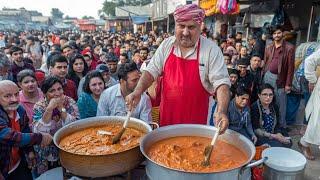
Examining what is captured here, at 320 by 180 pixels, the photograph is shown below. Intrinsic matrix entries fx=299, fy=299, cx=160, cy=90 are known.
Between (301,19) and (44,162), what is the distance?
684 centimetres

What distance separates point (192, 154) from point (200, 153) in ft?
0.15

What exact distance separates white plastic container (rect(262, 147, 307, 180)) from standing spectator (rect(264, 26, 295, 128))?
2.69 metres

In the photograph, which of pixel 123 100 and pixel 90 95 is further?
pixel 90 95

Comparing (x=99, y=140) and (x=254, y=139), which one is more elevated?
(x=99, y=140)

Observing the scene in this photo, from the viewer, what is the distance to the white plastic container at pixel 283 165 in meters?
1.95

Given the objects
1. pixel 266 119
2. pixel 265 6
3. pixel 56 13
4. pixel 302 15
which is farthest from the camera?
pixel 56 13

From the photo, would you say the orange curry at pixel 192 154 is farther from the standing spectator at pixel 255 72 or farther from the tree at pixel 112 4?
the tree at pixel 112 4

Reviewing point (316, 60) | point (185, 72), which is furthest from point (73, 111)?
point (316, 60)

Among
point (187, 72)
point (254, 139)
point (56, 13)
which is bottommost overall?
point (254, 139)

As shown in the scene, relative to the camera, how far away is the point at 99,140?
6.26 ft

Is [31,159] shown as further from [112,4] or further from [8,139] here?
[112,4]

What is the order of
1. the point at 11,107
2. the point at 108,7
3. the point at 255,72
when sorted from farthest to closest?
the point at 108,7, the point at 255,72, the point at 11,107

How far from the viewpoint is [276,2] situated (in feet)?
23.9

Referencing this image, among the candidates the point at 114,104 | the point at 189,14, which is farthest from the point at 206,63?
the point at 114,104
